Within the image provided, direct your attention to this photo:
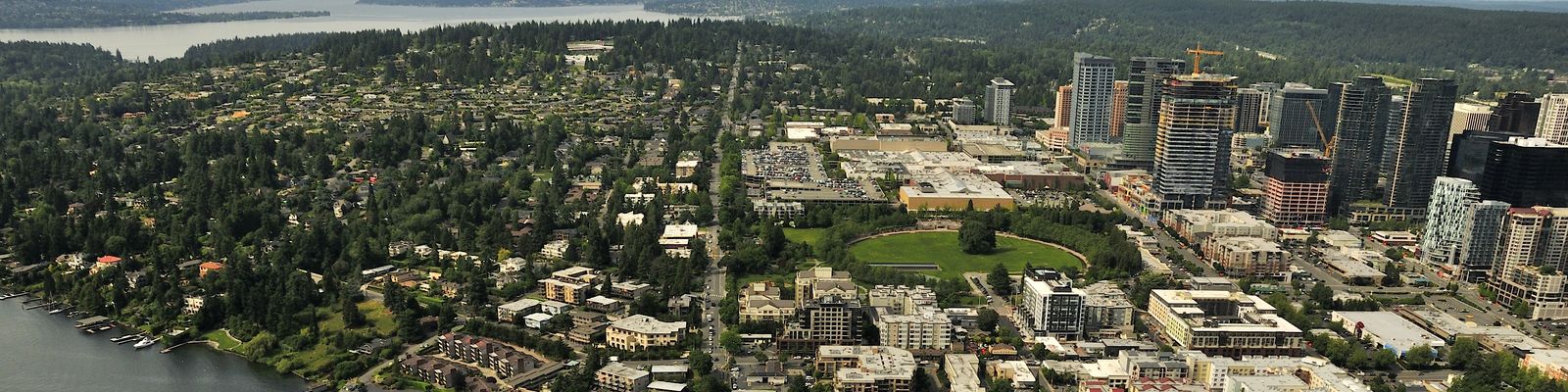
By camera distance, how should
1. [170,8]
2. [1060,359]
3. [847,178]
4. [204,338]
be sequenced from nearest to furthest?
[1060,359] < [204,338] < [847,178] < [170,8]

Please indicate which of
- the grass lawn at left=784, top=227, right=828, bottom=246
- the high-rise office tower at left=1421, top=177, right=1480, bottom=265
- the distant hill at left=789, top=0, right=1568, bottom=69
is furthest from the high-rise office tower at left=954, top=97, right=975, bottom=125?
the distant hill at left=789, top=0, right=1568, bottom=69

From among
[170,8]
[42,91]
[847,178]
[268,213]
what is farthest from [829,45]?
[170,8]

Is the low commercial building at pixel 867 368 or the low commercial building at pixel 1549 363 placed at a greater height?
the low commercial building at pixel 867 368

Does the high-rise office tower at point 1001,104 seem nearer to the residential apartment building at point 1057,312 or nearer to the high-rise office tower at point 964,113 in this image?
the high-rise office tower at point 964,113

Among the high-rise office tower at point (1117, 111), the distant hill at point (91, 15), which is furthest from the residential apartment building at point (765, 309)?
the distant hill at point (91, 15)

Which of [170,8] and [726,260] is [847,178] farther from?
[170,8]

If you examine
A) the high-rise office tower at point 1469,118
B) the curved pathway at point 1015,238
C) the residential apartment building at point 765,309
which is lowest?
the curved pathway at point 1015,238
